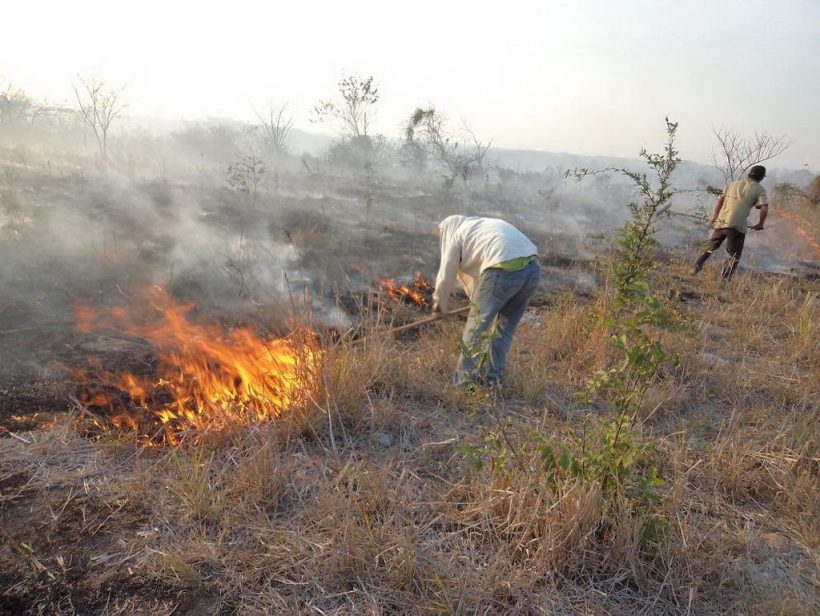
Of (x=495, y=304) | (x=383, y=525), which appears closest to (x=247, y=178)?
(x=495, y=304)

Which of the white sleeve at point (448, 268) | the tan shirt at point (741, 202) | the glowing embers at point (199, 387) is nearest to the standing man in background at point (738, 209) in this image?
the tan shirt at point (741, 202)

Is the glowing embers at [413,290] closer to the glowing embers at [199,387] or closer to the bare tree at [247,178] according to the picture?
the glowing embers at [199,387]

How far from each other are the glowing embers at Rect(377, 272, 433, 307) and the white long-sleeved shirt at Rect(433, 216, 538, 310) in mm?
2028

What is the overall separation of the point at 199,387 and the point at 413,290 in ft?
12.7

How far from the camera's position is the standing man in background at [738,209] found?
276 inches

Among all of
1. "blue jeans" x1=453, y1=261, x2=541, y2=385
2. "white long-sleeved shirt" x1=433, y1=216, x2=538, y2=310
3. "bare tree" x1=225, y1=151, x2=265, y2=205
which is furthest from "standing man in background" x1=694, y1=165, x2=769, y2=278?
"bare tree" x1=225, y1=151, x2=265, y2=205

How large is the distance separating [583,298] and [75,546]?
21.2 ft

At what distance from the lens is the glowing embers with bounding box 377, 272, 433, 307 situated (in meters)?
6.36

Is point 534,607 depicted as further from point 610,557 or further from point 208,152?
point 208,152

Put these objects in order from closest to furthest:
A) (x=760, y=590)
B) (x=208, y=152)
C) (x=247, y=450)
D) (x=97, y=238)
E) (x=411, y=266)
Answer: (x=760, y=590) → (x=247, y=450) → (x=97, y=238) → (x=411, y=266) → (x=208, y=152)

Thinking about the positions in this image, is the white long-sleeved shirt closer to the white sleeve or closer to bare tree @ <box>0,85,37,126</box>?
the white sleeve

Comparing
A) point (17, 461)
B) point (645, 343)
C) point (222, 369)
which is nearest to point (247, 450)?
point (222, 369)

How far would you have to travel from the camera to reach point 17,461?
257 centimetres

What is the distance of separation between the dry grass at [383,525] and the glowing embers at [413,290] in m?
3.13
